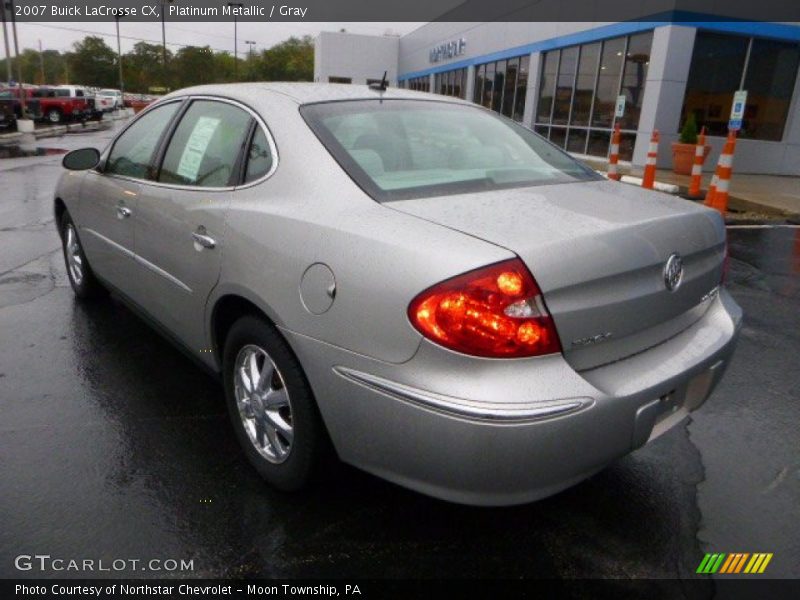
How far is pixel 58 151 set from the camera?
18672 millimetres

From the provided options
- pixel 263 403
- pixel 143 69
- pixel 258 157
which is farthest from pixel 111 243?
pixel 143 69

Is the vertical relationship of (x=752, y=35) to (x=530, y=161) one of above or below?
above

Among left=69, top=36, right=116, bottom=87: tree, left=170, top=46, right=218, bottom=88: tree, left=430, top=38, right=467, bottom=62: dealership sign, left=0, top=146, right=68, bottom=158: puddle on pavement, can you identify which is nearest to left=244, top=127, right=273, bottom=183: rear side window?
left=0, top=146, right=68, bottom=158: puddle on pavement

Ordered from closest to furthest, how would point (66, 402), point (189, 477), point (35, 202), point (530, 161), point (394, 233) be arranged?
1. point (394, 233)
2. point (189, 477)
3. point (530, 161)
4. point (66, 402)
5. point (35, 202)

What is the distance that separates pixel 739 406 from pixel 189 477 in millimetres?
2765

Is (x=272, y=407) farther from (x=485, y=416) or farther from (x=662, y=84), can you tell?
(x=662, y=84)

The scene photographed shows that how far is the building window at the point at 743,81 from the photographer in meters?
14.7

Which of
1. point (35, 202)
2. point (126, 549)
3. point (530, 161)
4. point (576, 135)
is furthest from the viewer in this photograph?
point (576, 135)

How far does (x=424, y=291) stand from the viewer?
185 centimetres

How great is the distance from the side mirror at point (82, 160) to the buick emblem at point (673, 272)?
345cm

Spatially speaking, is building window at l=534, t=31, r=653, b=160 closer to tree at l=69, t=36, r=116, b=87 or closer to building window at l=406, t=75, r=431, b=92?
building window at l=406, t=75, r=431, b=92

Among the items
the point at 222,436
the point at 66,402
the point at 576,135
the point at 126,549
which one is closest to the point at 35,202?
the point at 66,402

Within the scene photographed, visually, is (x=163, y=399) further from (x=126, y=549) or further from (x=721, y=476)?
(x=721, y=476)

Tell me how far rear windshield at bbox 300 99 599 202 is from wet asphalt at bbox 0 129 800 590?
122 cm
